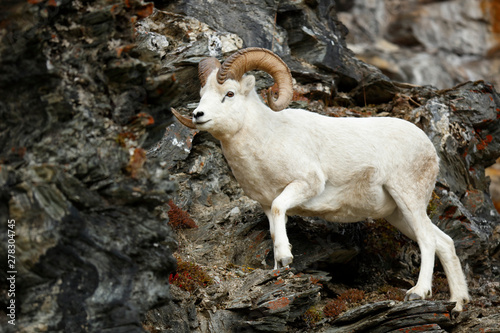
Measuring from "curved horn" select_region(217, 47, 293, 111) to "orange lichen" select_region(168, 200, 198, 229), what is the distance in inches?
118

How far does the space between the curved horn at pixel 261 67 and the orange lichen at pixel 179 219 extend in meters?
3.00

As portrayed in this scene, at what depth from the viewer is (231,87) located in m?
9.55

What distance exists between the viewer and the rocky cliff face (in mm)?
6652

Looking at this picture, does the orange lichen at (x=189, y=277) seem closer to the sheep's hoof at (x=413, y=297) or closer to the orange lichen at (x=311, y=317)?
the orange lichen at (x=311, y=317)

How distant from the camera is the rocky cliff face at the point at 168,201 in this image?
6652 millimetres

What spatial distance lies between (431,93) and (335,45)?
8.98ft

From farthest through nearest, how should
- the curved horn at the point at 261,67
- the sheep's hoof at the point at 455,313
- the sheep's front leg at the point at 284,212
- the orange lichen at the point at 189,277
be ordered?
the sheep's hoof at the point at 455,313 → the curved horn at the point at 261,67 → the sheep's front leg at the point at 284,212 → the orange lichen at the point at 189,277

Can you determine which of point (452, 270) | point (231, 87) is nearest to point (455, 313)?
point (452, 270)

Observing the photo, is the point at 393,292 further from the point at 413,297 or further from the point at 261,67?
the point at 261,67

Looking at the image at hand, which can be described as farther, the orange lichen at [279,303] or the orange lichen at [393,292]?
the orange lichen at [393,292]

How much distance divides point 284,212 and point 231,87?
80.8 inches

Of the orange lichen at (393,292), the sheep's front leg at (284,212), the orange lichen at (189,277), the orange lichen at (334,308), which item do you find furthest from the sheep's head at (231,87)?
the orange lichen at (393,292)

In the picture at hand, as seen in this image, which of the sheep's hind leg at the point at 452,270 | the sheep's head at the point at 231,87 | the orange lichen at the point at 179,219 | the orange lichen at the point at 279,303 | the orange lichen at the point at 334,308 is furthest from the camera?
the orange lichen at the point at 179,219

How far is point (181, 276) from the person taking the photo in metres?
9.09
